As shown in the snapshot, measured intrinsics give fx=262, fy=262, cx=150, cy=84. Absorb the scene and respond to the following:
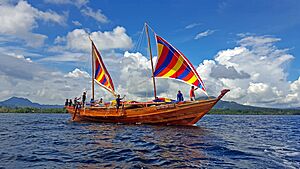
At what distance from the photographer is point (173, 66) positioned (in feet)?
96.5

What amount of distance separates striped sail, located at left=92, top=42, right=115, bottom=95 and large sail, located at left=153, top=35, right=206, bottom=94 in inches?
488

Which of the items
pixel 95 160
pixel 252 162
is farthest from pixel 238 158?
pixel 95 160

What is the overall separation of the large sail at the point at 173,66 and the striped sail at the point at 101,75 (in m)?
12.4

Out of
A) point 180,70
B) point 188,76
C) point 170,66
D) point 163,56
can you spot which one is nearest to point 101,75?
point 163,56

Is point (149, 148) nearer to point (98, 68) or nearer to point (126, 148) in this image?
point (126, 148)

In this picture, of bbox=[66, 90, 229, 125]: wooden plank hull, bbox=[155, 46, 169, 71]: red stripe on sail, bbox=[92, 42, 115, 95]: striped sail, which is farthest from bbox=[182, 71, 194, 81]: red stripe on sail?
bbox=[92, 42, 115, 95]: striped sail

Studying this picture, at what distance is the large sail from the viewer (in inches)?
1099

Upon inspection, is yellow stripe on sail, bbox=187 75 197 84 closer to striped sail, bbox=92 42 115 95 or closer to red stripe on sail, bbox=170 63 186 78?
red stripe on sail, bbox=170 63 186 78

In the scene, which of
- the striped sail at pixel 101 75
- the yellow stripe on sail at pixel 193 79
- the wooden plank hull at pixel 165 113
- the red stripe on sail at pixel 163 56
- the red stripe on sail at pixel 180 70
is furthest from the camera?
the striped sail at pixel 101 75

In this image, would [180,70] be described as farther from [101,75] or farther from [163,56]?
[101,75]

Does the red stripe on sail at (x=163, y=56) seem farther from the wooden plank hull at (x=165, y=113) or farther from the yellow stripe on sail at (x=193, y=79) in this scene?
the wooden plank hull at (x=165, y=113)

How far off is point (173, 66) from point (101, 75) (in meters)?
15.9

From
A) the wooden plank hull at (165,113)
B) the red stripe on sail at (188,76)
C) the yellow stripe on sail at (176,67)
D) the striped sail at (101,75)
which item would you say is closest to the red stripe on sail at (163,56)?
the yellow stripe on sail at (176,67)

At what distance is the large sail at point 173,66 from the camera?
91.6 feet
